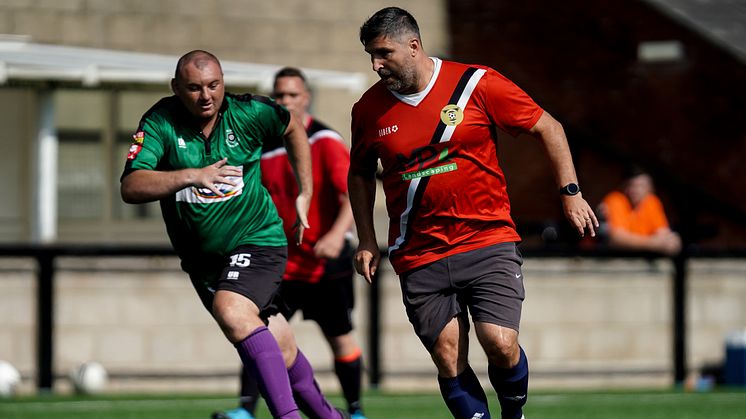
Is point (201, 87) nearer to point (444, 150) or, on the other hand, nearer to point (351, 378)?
point (444, 150)

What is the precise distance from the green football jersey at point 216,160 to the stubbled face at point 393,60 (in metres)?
0.93

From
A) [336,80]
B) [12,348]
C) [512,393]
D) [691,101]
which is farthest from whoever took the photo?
[691,101]

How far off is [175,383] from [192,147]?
6.30 m

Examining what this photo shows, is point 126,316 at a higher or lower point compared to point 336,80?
lower

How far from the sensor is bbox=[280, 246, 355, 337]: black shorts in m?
8.89

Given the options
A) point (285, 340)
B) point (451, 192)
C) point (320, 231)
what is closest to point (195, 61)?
point (451, 192)

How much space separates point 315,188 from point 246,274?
69.8 inches

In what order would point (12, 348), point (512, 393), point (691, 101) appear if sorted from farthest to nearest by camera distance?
point (691, 101) < point (12, 348) < point (512, 393)

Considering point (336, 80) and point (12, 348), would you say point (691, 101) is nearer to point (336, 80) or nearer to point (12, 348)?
point (336, 80)

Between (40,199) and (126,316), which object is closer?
(126,316)

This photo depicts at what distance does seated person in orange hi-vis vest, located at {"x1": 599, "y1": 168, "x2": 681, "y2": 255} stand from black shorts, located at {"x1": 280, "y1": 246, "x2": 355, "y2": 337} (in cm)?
595

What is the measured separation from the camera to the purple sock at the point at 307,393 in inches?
299

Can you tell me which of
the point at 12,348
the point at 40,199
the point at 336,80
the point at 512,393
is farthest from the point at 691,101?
the point at 512,393

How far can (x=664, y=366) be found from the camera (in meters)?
14.3
